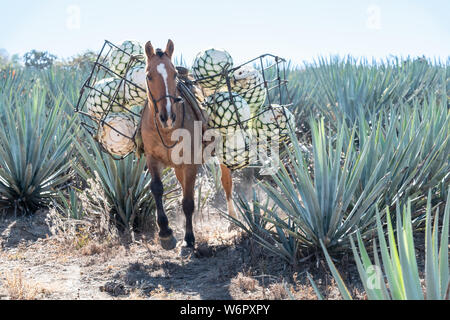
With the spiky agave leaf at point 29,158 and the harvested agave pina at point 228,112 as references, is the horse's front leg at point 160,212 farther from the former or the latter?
the spiky agave leaf at point 29,158

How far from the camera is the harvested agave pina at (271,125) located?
4.80 meters

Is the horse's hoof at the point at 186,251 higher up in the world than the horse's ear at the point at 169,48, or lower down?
lower down

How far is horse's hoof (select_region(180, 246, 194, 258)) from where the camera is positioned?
4583 millimetres

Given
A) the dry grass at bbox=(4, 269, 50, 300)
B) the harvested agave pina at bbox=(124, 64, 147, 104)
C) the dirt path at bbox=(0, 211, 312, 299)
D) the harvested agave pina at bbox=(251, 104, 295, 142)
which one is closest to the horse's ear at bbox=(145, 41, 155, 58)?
the harvested agave pina at bbox=(124, 64, 147, 104)

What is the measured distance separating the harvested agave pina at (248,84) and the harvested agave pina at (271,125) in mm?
196

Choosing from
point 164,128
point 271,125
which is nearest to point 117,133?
point 164,128

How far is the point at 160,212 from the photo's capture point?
4.50 metres

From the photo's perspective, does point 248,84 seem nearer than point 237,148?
No

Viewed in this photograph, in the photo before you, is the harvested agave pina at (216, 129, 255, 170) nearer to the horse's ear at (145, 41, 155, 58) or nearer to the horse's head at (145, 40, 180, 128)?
the horse's head at (145, 40, 180, 128)

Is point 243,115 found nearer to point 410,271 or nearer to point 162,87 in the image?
point 162,87

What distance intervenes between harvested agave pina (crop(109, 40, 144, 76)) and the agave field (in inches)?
32.3

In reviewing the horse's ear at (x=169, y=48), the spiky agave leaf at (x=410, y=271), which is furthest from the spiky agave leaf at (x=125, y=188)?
the spiky agave leaf at (x=410, y=271)

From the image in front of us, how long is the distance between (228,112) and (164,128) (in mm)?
635
